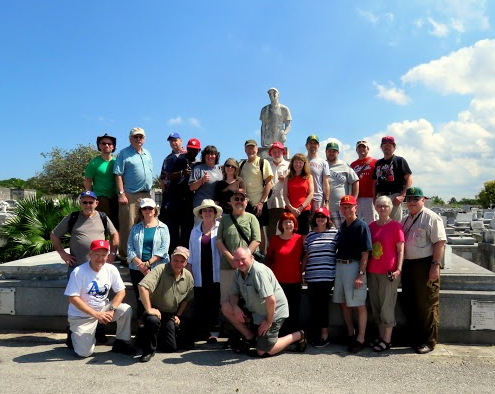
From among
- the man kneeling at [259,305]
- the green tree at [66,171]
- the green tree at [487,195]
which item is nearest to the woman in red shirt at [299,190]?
the man kneeling at [259,305]

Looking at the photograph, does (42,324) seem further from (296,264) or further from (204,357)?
(296,264)

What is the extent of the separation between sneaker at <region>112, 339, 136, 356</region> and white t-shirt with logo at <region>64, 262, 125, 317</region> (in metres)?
0.42

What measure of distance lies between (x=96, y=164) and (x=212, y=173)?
1.55m

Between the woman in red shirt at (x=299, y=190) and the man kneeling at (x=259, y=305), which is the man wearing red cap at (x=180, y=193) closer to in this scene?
the woman in red shirt at (x=299, y=190)

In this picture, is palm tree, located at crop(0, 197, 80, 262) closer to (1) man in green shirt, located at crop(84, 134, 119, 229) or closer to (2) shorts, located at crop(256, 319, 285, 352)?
(1) man in green shirt, located at crop(84, 134, 119, 229)

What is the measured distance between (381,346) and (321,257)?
1127 millimetres

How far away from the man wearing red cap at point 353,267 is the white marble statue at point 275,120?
8979 millimetres

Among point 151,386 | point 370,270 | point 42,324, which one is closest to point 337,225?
point 370,270

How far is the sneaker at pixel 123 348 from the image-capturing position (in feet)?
14.6

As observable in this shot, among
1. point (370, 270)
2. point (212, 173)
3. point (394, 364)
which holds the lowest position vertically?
point (394, 364)

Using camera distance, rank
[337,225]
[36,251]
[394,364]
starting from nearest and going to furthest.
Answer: [394,364] < [337,225] < [36,251]

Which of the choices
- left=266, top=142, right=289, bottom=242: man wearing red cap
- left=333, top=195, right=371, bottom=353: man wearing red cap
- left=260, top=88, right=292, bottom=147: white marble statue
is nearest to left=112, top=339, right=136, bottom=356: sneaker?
left=333, top=195, right=371, bottom=353: man wearing red cap

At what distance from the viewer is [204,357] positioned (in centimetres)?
A: 434

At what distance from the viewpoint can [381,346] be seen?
448 cm
